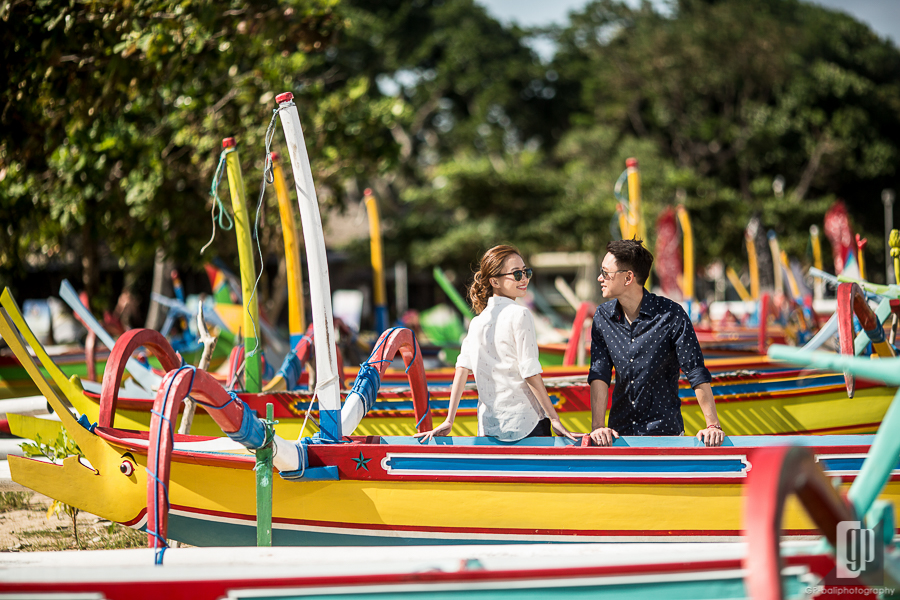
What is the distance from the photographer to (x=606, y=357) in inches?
146

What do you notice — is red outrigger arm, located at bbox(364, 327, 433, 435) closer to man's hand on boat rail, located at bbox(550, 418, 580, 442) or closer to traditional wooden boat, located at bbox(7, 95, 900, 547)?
traditional wooden boat, located at bbox(7, 95, 900, 547)

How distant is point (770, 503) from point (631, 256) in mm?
1862

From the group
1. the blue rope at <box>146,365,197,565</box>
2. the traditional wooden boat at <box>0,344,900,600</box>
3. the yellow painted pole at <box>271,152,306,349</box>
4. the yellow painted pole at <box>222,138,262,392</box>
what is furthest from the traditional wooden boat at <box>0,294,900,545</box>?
the yellow painted pole at <box>271,152,306,349</box>

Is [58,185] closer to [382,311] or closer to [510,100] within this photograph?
[382,311]

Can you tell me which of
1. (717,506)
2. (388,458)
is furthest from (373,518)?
(717,506)

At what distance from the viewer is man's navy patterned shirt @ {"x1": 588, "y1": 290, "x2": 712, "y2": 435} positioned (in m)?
3.49

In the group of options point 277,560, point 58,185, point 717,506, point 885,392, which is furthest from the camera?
point 58,185

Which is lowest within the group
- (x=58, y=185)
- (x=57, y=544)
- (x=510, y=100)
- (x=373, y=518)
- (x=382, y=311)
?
(x=57, y=544)

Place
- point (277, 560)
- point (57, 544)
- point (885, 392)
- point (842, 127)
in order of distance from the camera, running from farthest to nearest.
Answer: point (842, 127) < point (885, 392) < point (57, 544) < point (277, 560)

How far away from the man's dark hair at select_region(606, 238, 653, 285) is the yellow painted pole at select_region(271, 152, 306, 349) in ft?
9.78

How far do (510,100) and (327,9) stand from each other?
23.4 m

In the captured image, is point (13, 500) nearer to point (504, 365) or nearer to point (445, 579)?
point (504, 365)

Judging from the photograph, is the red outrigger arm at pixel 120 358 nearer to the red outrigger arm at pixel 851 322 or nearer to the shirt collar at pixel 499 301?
the shirt collar at pixel 499 301

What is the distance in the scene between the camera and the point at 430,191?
79.7 ft
